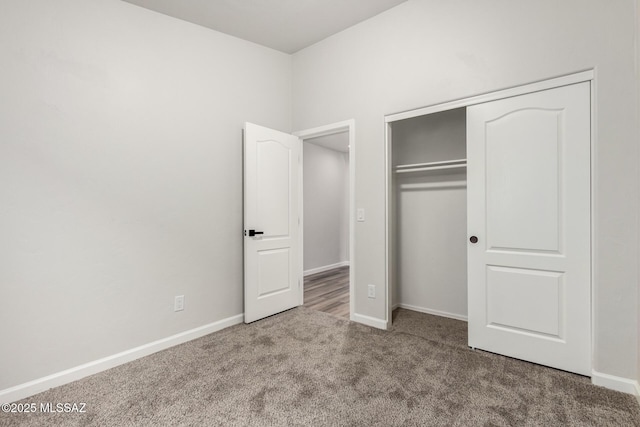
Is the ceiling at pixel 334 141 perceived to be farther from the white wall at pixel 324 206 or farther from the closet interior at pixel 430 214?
the closet interior at pixel 430 214

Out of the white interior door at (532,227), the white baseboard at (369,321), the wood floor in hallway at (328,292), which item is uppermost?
the white interior door at (532,227)

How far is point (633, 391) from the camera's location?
1.83 meters

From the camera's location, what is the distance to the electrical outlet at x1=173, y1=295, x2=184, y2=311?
8.91ft

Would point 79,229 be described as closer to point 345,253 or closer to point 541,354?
point 541,354

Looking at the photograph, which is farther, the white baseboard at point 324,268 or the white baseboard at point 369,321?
the white baseboard at point 324,268

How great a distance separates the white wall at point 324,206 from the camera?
5785 mm

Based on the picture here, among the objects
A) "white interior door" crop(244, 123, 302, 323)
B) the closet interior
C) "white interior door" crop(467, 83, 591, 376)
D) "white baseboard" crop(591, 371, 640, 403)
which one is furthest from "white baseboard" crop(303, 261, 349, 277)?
"white baseboard" crop(591, 371, 640, 403)

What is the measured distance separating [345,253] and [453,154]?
3.89 metres

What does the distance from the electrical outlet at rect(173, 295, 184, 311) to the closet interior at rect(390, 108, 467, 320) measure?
83.7 inches

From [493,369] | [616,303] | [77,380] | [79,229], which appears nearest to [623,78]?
[616,303]

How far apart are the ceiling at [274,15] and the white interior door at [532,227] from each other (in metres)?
1.51

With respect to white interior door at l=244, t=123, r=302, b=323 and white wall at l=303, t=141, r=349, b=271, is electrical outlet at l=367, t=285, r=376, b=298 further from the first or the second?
white wall at l=303, t=141, r=349, b=271

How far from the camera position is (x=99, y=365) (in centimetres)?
226

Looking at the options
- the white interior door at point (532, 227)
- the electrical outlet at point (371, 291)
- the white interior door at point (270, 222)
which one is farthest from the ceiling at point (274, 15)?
the electrical outlet at point (371, 291)
